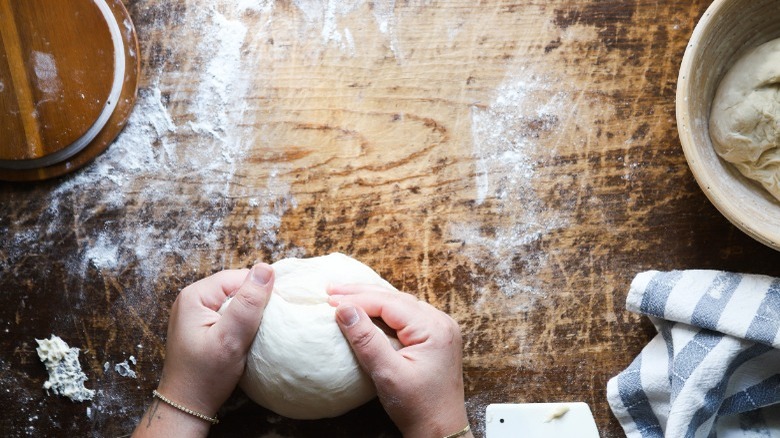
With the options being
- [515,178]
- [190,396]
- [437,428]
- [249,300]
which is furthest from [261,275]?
[515,178]

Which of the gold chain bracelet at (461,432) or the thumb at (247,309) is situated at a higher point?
the thumb at (247,309)

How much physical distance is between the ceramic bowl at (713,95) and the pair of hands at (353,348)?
54cm

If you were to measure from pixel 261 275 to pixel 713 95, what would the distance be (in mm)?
925

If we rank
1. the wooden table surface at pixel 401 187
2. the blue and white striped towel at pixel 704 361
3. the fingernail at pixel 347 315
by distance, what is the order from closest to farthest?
the fingernail at pixel 347 315 < the blue and white striped towel at pixel 704 361 < the wooden table surface at pixel 401 187

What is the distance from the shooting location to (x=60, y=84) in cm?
124

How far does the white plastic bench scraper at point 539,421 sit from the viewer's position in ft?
4.13

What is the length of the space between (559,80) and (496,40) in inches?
6.0

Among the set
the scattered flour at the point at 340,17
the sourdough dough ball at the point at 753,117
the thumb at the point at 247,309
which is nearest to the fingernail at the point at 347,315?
the thumb at the point at 247,309

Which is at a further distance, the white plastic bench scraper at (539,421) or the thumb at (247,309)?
the white plastic bench scraper at (539,421)

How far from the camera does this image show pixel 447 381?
3.79ft

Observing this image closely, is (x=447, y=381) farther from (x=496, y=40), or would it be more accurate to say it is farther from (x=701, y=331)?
(x=496, y=40)

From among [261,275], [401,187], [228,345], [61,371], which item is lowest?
[61,371]

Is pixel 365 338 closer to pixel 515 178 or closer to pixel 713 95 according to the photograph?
pixel 515 178

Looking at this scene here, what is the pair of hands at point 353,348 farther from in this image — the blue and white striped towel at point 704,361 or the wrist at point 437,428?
the blue and white striped towel at point 704,361
